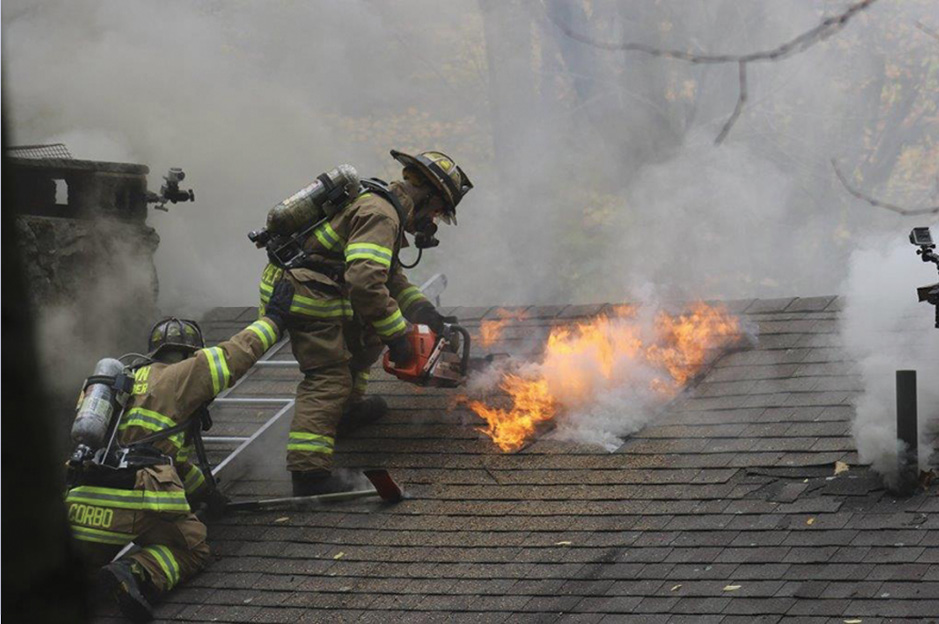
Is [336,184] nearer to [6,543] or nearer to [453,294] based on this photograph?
[6,543]

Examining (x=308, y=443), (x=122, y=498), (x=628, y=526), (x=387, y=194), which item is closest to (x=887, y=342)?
(x=628, y=526)

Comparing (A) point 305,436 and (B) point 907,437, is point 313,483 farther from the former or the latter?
(B) point 907,437

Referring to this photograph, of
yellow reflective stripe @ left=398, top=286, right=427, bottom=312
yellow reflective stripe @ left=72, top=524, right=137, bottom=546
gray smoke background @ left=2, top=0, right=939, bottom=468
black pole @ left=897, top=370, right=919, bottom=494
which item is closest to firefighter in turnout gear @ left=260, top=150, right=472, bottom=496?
yellow reflective stripe @ left=398, top=286, right=427, bottom=312

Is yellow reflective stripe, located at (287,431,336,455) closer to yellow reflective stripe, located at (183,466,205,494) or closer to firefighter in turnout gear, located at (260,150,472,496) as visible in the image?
firefighter in turnout gear, located at (260,150,472,496)

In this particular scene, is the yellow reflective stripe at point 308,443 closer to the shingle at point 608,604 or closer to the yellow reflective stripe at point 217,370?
the yellow reflective stripe at point 217,370

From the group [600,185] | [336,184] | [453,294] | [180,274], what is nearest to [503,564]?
[336,184]

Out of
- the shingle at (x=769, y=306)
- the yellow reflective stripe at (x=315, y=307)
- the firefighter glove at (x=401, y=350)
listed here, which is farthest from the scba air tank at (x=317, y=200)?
the shingle at (x=769, y=306)

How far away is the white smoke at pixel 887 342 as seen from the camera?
582cm

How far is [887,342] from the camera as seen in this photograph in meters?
6.52

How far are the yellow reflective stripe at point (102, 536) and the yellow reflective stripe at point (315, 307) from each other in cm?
143

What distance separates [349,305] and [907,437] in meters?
2.88

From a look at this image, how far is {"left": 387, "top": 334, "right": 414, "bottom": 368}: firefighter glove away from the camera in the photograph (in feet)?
22.5

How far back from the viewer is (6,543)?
696cm

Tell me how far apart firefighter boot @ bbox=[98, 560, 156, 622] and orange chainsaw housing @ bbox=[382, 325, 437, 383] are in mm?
1755
